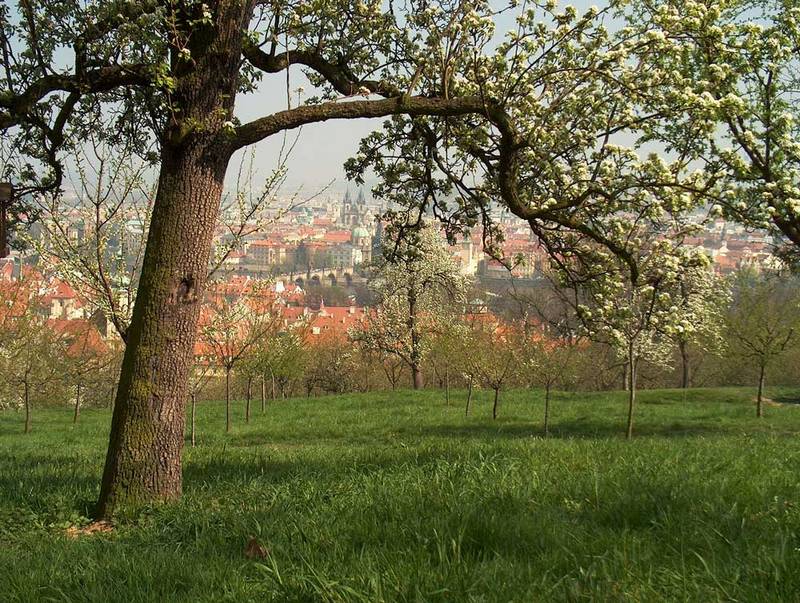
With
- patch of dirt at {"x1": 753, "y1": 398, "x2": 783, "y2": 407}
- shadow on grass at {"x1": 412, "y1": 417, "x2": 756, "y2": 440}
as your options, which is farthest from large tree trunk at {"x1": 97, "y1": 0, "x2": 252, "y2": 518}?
patch of dirt at {"x1": 753, "y1": 398, "x2": 783, "y2": 407}

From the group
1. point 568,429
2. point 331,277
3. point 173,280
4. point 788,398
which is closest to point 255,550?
point 173,280

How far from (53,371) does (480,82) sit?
24.4 metres

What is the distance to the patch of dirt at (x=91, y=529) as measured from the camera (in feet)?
17.6

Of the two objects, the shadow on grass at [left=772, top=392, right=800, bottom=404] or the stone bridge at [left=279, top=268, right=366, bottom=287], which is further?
the stone bridge at [left=279, top=268, right=366, bottom=287]

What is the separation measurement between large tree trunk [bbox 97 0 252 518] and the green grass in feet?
1.38

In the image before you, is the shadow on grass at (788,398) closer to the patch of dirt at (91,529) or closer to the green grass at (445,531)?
the green grass at (445,531)

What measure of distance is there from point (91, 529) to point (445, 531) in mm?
3559

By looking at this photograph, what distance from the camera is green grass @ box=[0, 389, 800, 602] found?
2.68 meters

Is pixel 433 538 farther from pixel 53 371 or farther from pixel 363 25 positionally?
pixel 53 371

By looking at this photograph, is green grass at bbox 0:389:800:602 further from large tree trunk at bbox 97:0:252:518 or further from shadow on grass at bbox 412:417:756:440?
shadow on grass at bbox 412:417:756:440

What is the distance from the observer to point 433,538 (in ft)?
10.7

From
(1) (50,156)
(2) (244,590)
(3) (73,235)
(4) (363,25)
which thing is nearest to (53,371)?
(3) (73,235)

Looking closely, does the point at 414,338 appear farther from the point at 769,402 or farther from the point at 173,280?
the point at 173,280

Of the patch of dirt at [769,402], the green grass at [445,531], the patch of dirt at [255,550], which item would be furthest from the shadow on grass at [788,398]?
the patch of dirt at [255,550]
